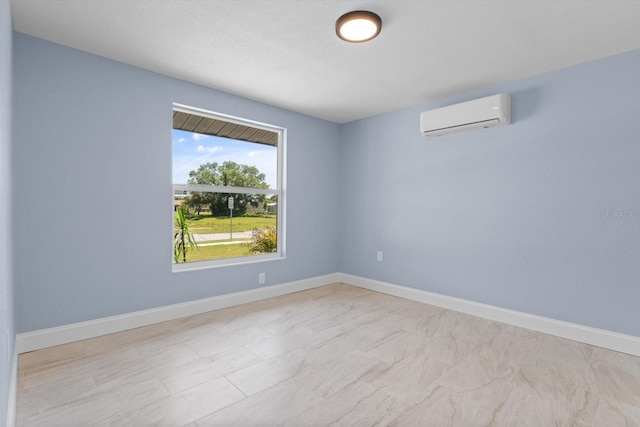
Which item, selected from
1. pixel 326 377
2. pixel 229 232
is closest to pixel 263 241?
pixel 229 232

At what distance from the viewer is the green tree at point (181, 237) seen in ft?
10.9

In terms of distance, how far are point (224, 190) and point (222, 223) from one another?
A: 382 mm

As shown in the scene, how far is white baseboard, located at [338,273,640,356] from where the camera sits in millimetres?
2547

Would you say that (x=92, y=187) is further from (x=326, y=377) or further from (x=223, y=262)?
(x=326, y=377)

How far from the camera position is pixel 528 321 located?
3.00 meters

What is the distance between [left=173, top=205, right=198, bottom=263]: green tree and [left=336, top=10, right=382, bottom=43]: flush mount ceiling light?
2307 millimetres

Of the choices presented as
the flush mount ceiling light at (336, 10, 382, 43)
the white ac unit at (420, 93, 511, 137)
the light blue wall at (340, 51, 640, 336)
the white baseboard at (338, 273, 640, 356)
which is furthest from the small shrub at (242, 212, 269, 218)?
the flush mount ceiling light at (336, 10, 382, 43)

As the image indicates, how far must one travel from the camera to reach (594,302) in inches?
106

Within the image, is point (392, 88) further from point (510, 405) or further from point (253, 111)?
point (510, 405)

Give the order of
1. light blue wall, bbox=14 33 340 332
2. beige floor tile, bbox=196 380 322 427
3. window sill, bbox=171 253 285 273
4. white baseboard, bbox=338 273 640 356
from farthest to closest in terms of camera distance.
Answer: window sill, bbox=171 253 285 273
white baseboard, bbox=338 273 640 356
light blue wall, bbox=14 33 340 332
beige floor tile, bbox=196 380 322 427

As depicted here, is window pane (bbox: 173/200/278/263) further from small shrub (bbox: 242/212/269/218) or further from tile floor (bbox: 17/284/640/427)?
tile floor (bbox: 17/284/640/427)

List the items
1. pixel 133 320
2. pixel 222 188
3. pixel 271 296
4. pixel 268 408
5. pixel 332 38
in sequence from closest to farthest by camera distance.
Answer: pixel 268 408 < pixel 332 38 < pixel 133 320 < pixel 222 188 < pixel 271 296

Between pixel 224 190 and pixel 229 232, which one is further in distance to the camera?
pixel 229 232

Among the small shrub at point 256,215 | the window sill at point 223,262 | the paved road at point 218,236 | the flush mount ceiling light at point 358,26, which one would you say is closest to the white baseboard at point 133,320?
the window sill at point 223,262
